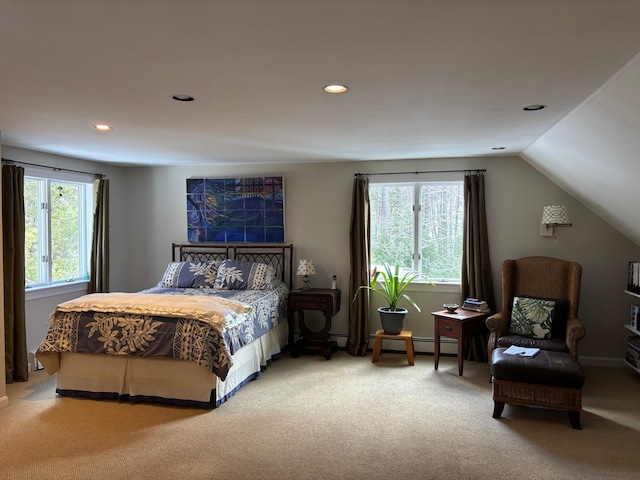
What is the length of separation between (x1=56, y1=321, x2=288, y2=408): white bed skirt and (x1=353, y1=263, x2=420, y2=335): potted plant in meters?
1.75

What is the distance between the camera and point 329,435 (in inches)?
137

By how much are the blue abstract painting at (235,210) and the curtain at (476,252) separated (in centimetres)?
227

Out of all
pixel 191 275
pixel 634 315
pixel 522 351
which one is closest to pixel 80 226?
pixel 191 275

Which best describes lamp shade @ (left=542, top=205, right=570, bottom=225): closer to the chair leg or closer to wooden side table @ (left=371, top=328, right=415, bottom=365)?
wooden side table @ (left=371, top=328, right=415, bottom=365)

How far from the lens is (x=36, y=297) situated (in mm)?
5121

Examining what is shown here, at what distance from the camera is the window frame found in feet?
16.9

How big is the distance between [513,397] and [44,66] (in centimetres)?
384

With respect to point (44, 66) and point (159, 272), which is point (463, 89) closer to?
point (44, 66)

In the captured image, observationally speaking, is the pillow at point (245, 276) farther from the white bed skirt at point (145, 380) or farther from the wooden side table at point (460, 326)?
the wooden side table at point (460, 326)

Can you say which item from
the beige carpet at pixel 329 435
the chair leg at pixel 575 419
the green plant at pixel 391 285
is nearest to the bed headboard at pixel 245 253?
the green plant at pixel 391 285

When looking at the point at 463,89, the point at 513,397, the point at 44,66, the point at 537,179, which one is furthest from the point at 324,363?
the point at 44,66

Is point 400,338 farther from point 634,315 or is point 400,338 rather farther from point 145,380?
point 145,380

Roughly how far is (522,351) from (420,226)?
217 cm

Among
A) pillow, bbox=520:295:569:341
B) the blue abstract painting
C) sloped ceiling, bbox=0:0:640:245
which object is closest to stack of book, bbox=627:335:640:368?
pillow, bbox=520:295:569:341
